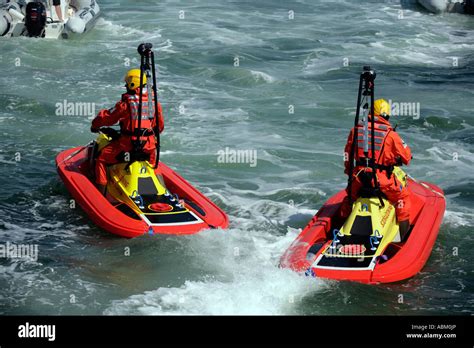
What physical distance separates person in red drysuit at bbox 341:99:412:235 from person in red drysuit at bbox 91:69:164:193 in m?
2.31

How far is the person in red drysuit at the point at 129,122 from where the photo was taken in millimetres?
10062

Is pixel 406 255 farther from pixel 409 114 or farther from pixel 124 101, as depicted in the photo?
pixel 409 114

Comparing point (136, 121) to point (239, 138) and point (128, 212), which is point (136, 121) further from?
point (239, 138)

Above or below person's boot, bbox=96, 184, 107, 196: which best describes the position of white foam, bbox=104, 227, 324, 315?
below

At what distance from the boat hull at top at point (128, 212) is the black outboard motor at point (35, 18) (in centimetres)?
883

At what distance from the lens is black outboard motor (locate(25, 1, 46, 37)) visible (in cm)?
1912

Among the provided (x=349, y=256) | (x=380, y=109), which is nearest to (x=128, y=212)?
(x=349, y=256)

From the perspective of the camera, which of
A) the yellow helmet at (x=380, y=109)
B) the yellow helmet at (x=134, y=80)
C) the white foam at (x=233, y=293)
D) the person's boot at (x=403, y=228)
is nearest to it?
the white foam at (x=233, y=293)

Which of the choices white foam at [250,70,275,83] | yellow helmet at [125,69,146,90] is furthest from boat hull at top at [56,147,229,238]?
white foam at [250,70,275,83]

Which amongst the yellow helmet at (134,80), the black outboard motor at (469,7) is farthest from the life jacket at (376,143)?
the black outboard motor at (469,7)

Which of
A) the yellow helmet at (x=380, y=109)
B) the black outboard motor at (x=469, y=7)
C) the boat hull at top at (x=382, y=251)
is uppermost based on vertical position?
the black outboard motor at (x=469, y=7)

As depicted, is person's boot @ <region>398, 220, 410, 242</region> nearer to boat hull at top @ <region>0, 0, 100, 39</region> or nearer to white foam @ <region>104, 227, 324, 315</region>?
white foam @ <region>104, 227, 324, 315</region>

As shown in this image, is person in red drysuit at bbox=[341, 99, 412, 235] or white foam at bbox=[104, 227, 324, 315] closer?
white foam at bbox=[104, 227, 324, 315]

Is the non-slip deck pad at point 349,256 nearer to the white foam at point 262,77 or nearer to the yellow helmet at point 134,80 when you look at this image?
the yellow helmet at point 134,80
